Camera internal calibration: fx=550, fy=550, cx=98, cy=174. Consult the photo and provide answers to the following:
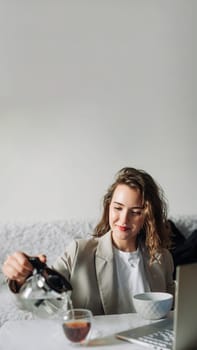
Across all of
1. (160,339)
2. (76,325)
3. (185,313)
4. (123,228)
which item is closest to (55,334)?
(76,325)

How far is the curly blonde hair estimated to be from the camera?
1.86 m

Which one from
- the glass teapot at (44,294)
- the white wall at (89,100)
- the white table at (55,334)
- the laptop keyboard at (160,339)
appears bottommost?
the white table at (55,334)

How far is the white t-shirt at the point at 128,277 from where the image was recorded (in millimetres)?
1784

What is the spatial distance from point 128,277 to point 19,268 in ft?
1.63

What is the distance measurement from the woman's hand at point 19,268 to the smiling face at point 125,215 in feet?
1.28

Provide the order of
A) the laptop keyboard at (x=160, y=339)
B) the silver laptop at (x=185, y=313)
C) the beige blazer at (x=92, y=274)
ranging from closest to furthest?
the silver laptop at (x=185, y=313) < the laptop keyboard at (x=160, y=339) < the beige blazer at (x=92, y=274)

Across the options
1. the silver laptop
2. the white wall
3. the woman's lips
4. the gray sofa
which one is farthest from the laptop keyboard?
the white wall

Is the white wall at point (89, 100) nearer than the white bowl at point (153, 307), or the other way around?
the white bowl at point (153, 307)

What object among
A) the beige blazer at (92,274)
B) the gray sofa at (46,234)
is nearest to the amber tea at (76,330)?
the beige blazer at (92,274)

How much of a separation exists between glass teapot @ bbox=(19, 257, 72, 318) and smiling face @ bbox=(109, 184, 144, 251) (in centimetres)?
45

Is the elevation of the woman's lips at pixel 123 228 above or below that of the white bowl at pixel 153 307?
above

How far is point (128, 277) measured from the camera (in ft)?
6.01

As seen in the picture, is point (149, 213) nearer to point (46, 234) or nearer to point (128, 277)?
point (128, 277)

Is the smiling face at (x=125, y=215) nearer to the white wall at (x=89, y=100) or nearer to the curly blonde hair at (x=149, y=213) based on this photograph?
the curly blonde hair at (x=149, y=213)
